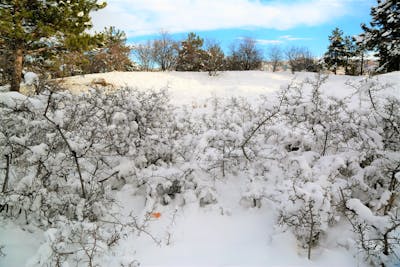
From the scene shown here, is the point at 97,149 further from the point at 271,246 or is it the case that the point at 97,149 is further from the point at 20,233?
the point at 271,246

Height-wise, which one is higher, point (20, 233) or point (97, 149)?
point (97, 149)

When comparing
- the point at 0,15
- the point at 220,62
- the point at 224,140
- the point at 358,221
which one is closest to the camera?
the point at 358,221

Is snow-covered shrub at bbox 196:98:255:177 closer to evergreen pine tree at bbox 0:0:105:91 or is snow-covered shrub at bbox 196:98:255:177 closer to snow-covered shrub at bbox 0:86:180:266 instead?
snow-covered shrub at bbox 0:86:180:266

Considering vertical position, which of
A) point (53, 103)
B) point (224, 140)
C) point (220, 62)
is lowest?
point (224, 140)

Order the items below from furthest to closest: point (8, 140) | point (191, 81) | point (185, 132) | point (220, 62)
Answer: point (220, 62) < point (191, 81) < point (185, 132) < point (8, 140)

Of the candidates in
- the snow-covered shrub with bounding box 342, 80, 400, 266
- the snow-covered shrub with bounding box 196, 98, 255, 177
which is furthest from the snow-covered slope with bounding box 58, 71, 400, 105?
the snow-covered shrub with bounding box 342, 80, 400, 266

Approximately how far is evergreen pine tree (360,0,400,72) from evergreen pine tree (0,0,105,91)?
16.6 meters

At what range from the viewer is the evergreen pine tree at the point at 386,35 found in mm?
17047

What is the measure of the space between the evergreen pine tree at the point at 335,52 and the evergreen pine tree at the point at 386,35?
4.74 m

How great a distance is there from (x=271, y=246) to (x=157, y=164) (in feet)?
7.61

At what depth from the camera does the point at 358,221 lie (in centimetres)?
330

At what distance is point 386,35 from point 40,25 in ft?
61.8

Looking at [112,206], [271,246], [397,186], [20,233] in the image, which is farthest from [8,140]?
[397,186]

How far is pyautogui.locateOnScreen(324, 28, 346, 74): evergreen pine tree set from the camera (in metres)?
24.3
